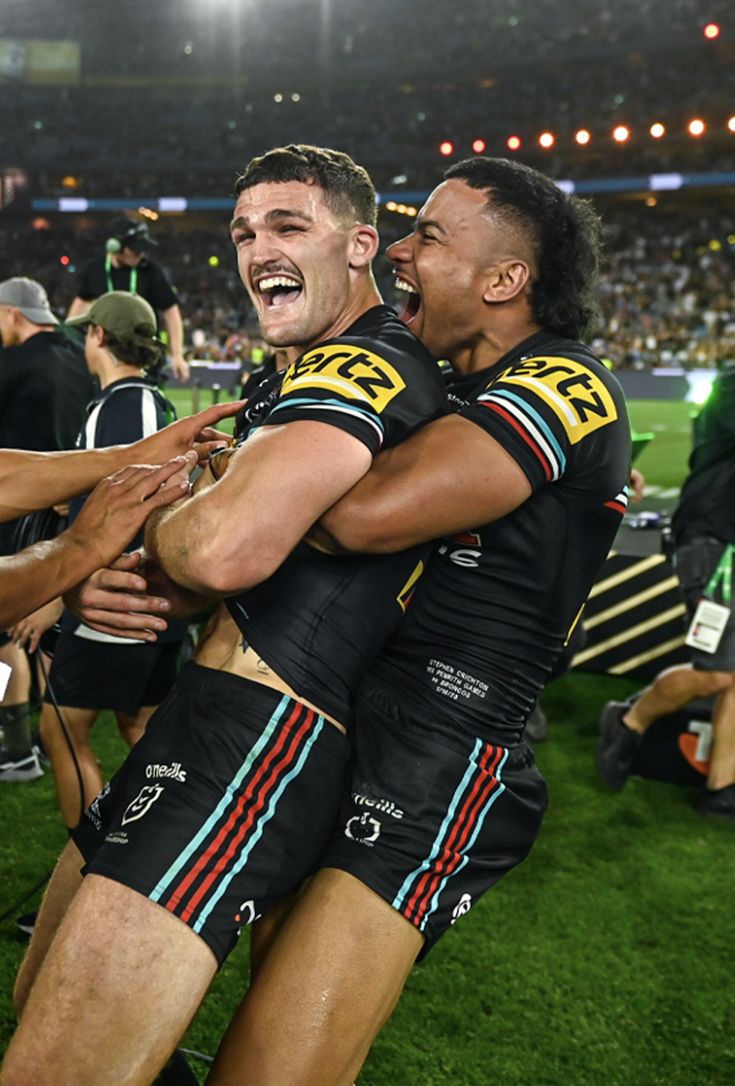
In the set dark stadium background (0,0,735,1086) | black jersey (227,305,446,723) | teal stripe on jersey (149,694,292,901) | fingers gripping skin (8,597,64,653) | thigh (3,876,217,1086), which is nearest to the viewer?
thigh (3,876,217,1086)

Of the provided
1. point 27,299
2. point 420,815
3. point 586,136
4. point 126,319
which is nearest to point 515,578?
point 420,815

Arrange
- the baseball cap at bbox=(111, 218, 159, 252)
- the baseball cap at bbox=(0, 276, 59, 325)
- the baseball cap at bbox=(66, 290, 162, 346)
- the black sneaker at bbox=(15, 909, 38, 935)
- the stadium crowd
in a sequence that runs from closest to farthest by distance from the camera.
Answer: the black sneaker at bbox=(15, 909, 38, 935), the baseball cap at bbox=(66, 290, 162, 346), the baseball cap at bbox=(0, 276, 59, 325), the baseball cap at bbox=(111, 218, 159, 252), the stadium crowd

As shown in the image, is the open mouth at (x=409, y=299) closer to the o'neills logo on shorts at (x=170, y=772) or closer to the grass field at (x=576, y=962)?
the o'neills logo on shorts at (x=170, y=772)

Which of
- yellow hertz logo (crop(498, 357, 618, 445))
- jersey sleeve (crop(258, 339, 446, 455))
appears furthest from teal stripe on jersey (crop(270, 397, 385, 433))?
yellow hertz logo (crop(498, 357, 618, 445))

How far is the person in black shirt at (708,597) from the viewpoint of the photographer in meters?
5.22

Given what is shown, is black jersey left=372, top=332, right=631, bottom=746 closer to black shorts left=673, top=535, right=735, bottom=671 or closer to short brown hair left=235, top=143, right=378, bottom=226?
short brown hair left=235, top=143, right=378, bottom=226

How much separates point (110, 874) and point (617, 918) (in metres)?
2.81

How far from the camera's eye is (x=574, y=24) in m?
43.4

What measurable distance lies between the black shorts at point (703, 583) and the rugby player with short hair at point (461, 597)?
2.91 metres

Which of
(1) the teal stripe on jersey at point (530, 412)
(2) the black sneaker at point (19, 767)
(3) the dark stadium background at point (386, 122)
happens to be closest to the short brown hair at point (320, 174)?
(1) the teal stripe on jersey at point (530, 412)

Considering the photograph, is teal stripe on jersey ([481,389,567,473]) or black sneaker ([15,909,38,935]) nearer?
teal stripe on jersey ([481,389,567,473])

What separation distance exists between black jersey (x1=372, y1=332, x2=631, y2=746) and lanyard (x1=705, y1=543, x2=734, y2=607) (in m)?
3.02

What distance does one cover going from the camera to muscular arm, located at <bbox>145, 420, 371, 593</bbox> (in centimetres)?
199

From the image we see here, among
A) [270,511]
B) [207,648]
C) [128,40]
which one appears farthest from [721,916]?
[128,40]
